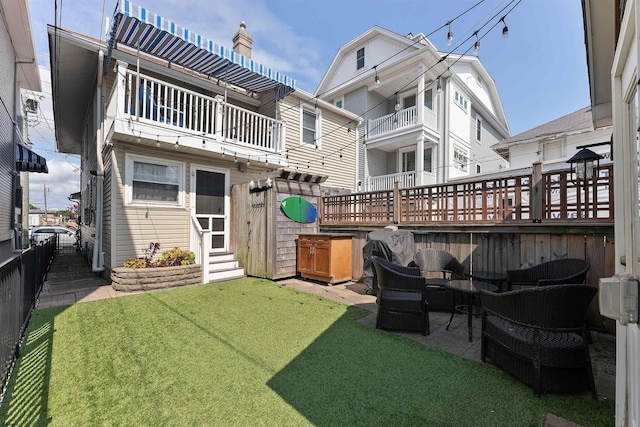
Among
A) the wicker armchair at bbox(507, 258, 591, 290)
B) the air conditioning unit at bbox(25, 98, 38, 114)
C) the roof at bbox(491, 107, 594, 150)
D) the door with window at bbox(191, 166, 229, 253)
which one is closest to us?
the wicker armchair at bbox(507, 258, 591, 290)

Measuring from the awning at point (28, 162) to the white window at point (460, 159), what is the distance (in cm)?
1540

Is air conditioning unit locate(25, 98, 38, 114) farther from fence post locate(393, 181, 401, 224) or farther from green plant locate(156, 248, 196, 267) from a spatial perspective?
fence post locate(393, 181, 401, 224)

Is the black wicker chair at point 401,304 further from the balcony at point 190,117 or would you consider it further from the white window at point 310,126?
the white window at point 310,126

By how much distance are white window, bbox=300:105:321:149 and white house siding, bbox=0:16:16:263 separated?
24.2 feet

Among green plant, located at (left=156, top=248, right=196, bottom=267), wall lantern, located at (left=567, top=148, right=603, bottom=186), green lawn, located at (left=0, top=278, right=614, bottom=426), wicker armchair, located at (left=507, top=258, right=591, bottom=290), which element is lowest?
green lawn, located at (left=0, top=278, right=614, bottom=426)

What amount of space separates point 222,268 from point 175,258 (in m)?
1.15

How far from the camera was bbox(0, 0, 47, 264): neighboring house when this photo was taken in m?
5.83

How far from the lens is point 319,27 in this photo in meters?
9.86

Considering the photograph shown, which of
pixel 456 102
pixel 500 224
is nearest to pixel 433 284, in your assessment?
Result: pixel 500 224

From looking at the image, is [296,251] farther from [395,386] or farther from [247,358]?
[395,386]

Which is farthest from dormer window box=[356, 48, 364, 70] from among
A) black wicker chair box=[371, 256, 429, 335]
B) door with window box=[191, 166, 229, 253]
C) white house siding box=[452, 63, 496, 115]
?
black wicker chair box=[371, 256, 429, 335]

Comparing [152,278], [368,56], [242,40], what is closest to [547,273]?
[152,278]

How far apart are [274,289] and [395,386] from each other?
13.1 feet

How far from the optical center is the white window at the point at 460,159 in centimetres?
1349
